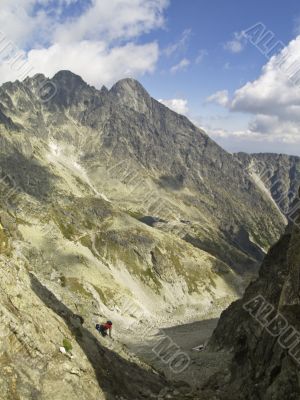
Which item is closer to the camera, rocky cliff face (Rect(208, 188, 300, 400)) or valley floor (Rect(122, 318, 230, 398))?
rocky cliff face (Rect(208, 188, 300, 400))

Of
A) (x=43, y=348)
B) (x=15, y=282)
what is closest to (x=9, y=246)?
(x=15, y=282)

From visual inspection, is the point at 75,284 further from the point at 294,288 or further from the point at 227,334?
the point at 294,288

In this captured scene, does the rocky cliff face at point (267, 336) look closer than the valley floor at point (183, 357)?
Yes

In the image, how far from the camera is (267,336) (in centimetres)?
5016

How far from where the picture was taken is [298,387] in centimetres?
3203

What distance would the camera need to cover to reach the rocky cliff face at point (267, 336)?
32.8m

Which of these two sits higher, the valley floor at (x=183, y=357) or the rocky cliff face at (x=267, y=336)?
the rocky cliff face at (x=267, y=336)

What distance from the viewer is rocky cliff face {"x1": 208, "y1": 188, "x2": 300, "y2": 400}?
108ft

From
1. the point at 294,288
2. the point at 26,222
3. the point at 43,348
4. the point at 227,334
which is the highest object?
the point at 294,288

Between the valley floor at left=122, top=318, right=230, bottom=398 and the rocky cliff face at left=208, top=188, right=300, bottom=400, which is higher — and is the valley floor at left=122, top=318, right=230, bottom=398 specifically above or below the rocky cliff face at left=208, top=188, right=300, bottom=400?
below

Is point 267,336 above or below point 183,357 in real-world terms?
above

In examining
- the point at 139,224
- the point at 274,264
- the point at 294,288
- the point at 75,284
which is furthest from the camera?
the point at 139,224

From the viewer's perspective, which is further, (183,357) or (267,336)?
(183,357)

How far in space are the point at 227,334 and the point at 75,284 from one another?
53.2m
